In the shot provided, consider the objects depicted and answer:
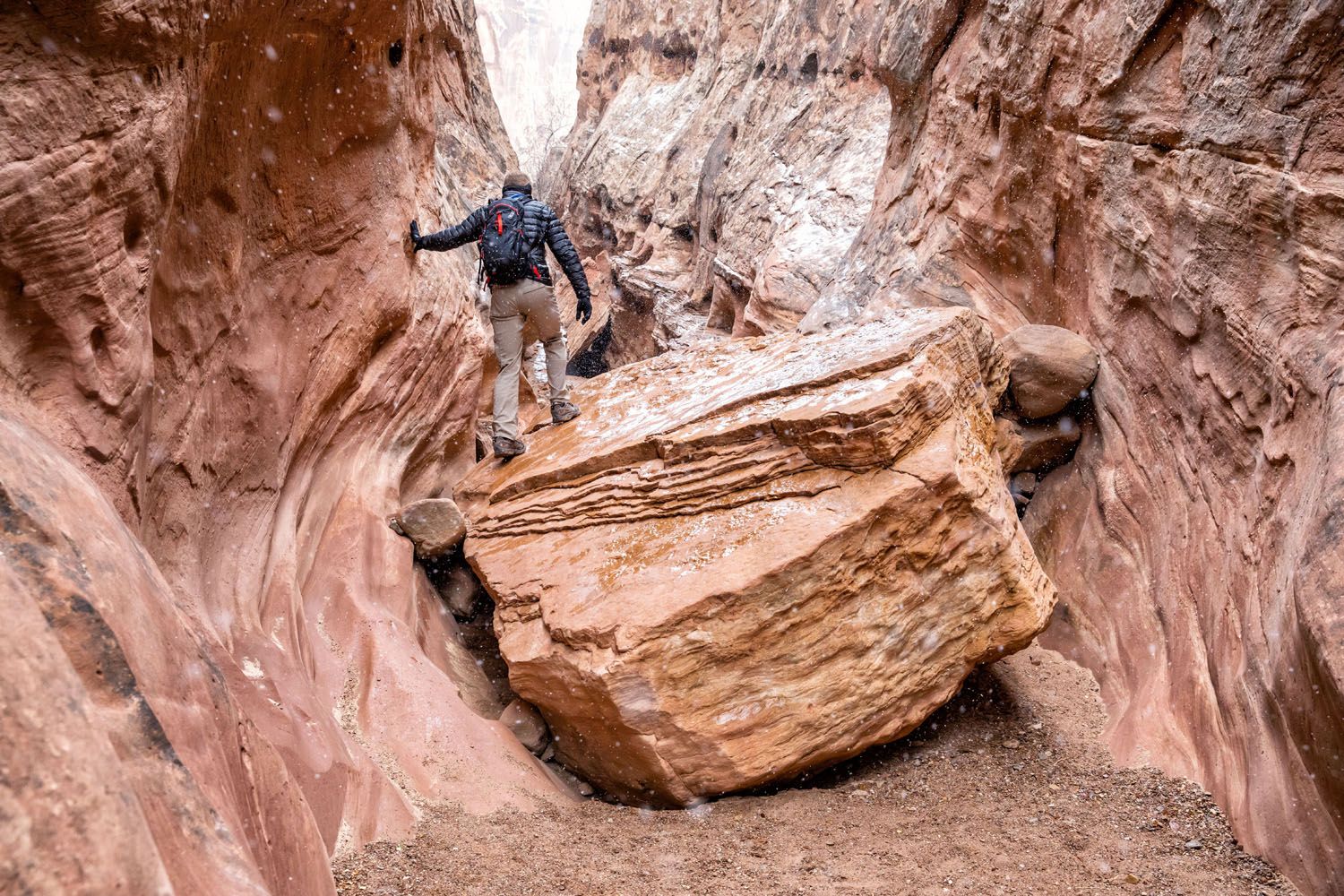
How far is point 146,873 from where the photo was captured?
1.93 m

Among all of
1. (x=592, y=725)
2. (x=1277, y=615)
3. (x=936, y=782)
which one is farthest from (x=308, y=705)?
(x=1277, y=615)

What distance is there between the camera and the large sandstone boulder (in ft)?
16.7

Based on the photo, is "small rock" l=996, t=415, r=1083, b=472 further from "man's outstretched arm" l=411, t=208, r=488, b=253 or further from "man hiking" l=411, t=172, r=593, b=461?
"man's outstretched arm" l=411, t=208, r=488, b=253

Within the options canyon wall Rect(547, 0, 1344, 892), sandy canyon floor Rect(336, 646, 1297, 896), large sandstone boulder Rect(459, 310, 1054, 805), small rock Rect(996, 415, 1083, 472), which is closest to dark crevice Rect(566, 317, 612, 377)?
canyon wall Rect(547, 0, 1344, 892)

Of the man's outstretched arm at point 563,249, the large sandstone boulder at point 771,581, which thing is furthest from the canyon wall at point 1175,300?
the man's outstretched arm at point 563,249

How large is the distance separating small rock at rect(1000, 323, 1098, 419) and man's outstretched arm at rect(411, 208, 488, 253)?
4347 millimetres

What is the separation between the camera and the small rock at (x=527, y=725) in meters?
5.80

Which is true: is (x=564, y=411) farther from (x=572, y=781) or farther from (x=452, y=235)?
(x=572, y=781)

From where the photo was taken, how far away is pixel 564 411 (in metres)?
7.62

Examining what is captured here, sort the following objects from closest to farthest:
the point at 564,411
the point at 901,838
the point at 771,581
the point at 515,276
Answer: the point at 901,838 → the point at 771,581 → the point at 515,276 → the point at 564,411

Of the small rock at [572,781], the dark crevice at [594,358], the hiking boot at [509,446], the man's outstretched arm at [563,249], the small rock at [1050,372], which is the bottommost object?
the dark crevice at [594,358]

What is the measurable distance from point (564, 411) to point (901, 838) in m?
4.23

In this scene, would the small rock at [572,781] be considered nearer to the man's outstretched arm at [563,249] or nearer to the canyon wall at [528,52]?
the man's outstretched arm at [563,249]

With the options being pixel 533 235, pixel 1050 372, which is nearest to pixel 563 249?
pixel 533 235
